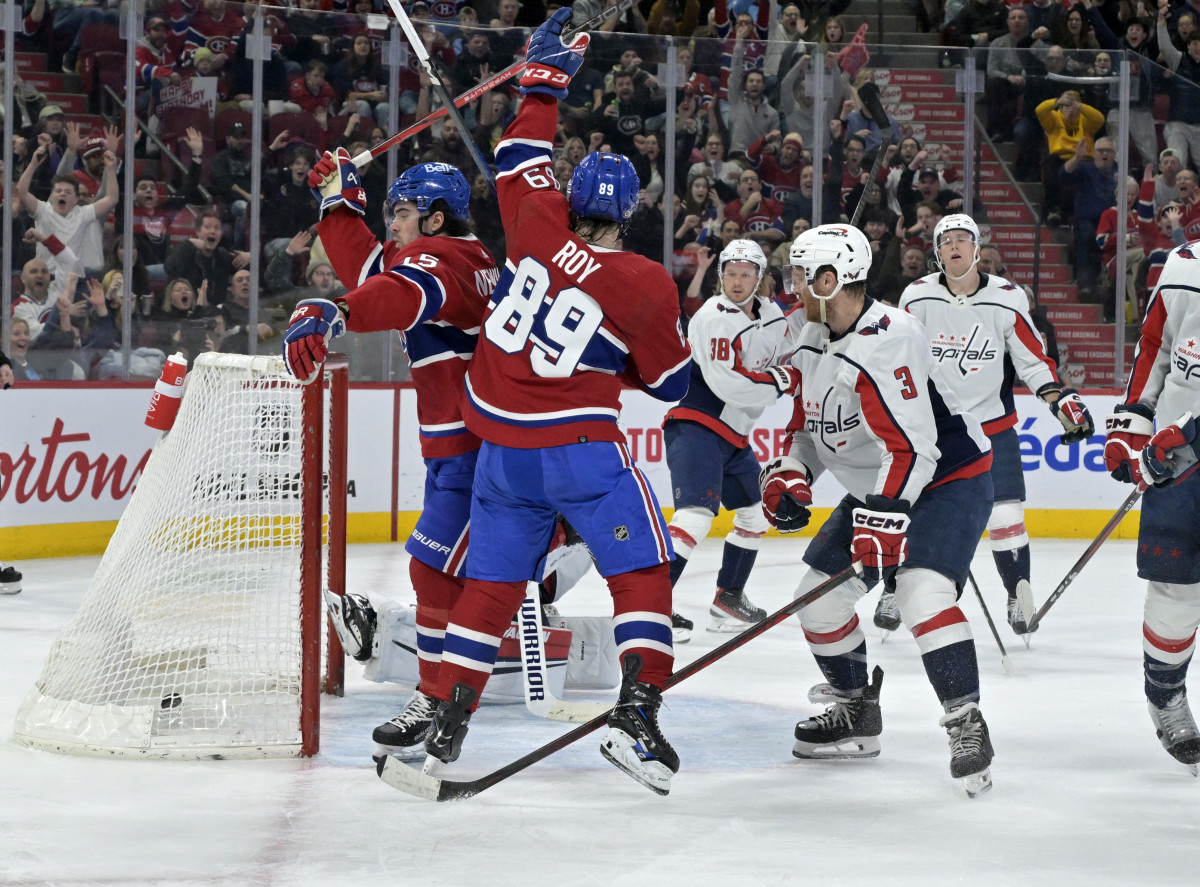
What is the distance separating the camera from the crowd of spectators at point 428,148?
6996 mm

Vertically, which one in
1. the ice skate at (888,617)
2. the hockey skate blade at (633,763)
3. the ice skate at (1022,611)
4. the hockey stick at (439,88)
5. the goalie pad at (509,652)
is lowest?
the ice skate at (888,617)

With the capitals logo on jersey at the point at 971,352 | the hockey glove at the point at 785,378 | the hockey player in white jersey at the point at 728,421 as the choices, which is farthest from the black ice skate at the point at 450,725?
the capitals logo on jersey at the point at 971,352

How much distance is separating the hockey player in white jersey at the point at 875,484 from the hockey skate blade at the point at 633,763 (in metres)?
0.60

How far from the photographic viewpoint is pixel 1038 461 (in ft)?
26.2

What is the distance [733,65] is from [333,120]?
2.17m

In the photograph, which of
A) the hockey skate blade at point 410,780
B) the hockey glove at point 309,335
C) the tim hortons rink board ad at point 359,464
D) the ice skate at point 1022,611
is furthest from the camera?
the tim hortons rink board ad at point 359,464

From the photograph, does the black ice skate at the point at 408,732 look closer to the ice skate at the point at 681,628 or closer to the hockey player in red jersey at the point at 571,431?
the hockey player in red jersey at the point at 571,431

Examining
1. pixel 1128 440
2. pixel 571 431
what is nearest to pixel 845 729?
pixel 1128 440

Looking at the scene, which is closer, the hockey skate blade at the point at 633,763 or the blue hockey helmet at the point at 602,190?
the hockey skate blade at the point at 633,763

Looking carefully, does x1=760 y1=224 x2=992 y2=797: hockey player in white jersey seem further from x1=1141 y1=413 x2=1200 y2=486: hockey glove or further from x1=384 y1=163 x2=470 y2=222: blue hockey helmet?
x1=384 y1=163 x2=470 y2=222: blue hockey helmet

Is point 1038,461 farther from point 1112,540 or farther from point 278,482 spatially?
point 278,482

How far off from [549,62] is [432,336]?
2.20ft

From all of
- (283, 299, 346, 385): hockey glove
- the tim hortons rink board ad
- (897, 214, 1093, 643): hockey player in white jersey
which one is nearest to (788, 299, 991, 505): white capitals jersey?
(283, 299, 346, 385): hockey glove

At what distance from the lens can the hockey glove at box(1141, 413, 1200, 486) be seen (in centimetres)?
324
